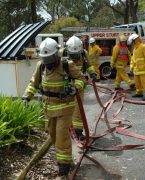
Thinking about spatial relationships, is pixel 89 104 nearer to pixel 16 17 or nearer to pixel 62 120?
pixel 62 120

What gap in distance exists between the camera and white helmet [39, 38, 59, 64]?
221 inches

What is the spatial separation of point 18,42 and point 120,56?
4796 millimetres

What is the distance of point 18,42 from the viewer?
9.76m

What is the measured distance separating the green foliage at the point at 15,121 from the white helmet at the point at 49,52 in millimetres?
1052

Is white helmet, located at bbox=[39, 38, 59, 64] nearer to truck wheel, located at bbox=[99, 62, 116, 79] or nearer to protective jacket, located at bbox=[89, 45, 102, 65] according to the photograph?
protective jacket, located at bbox=[89, 45, 102, 65]

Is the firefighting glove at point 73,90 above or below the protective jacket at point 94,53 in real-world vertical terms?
above

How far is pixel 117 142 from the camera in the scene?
7359mm

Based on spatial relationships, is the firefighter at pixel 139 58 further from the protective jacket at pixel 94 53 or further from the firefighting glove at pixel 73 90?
the firefighting glove at pixel 73 90

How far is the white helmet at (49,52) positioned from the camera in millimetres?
5613

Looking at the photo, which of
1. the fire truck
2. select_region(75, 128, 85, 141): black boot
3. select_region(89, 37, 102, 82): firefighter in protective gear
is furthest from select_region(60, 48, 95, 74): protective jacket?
the fire truck

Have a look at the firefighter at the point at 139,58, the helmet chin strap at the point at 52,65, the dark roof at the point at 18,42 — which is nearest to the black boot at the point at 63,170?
the helmet chin strap at the point at 52,65

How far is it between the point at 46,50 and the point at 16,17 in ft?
96.6

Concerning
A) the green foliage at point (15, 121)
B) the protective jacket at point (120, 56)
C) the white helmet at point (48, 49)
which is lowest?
the green foliage at point (15, 121)

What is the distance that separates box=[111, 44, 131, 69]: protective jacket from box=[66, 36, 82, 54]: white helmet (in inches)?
249
